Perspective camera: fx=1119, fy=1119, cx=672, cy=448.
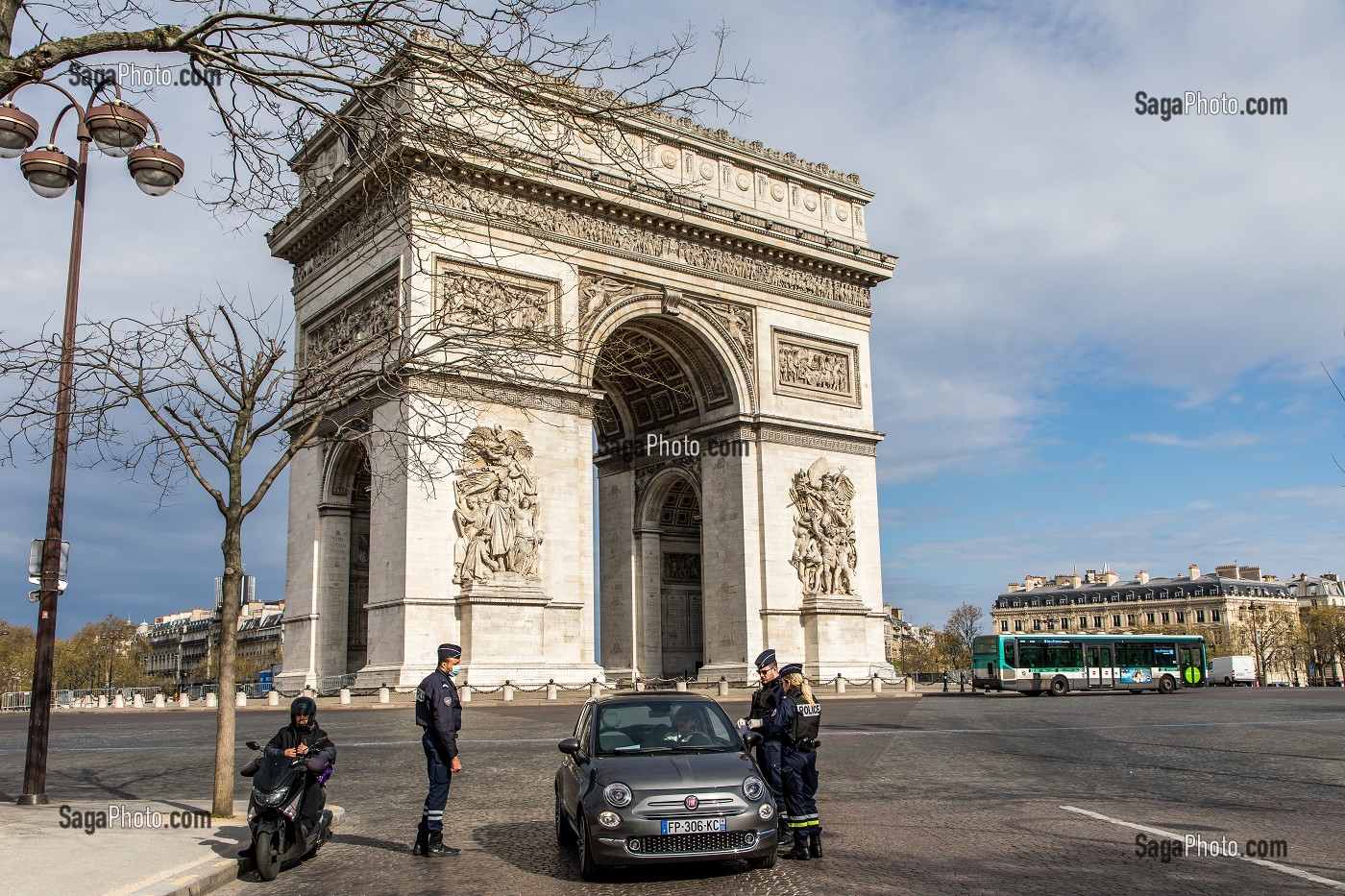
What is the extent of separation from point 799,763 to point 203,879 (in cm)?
396

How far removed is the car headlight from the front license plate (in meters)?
0.29

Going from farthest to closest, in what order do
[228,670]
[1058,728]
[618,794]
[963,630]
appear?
[963,630]
[1058,728]
[228,670]
[618,794]

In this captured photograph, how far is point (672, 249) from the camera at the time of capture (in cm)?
3203

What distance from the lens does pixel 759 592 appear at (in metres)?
32.0

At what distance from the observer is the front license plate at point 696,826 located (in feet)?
23.0

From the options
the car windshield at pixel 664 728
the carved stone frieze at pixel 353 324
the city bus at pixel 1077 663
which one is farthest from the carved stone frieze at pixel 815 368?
the car windshield at pixel 664 728

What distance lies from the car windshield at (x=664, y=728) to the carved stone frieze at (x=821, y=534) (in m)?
24.5

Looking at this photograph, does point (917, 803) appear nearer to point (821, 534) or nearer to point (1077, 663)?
point (821, 534)

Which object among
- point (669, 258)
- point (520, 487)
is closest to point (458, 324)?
point (520, 487)

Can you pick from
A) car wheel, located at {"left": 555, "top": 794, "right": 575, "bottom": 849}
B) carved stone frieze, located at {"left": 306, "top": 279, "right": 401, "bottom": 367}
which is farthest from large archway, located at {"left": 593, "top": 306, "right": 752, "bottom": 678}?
car wheel, located at {"left": 555, "top": 794, "right": 575, "bottom": 849}

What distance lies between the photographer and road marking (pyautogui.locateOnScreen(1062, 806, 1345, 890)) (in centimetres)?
663

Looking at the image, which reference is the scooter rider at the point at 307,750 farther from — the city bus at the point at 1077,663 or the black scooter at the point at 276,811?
the city bus at the point at 1077,663

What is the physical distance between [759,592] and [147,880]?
25789 millimetres

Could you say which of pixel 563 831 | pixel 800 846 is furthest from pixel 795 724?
pixel 563 831
